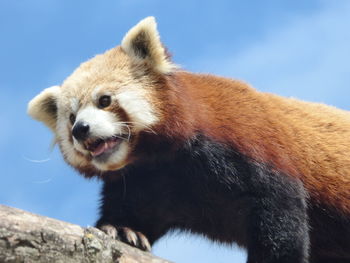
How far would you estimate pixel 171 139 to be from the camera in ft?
18.8

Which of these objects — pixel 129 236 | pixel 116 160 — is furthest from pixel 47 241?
pixel 116 160

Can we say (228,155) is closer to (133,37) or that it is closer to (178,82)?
(178,82)

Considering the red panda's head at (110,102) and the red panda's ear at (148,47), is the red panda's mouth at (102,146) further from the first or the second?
the red panda's ear at (148,47)

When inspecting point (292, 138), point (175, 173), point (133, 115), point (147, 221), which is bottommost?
point (147, 221)

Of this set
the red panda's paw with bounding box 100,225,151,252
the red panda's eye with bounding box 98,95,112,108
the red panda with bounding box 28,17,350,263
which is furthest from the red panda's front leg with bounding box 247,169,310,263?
the red panda's eye with bounding box 98,95,112,108

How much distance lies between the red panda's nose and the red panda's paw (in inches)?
34.0

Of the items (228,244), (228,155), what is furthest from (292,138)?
(228,244)

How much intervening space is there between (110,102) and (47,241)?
2014mm

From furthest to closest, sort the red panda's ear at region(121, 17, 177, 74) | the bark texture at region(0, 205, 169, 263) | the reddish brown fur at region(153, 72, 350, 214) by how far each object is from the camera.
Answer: the red panda's ear at region(121, 17, 177, 74)
the reddish brown fur at region(153, 72, 350, 214)
the bark texture at region(0, 205, 169, 263)

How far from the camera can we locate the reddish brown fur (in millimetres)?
5871

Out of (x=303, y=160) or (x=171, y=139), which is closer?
(x=171, y=139)

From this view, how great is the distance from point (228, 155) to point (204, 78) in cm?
107

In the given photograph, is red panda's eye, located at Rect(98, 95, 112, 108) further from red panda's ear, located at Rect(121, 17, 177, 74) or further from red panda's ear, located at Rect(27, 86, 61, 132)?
red panda's ear, located at Rect(27, 86, 61, 132)

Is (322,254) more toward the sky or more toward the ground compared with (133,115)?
more toward the ground
